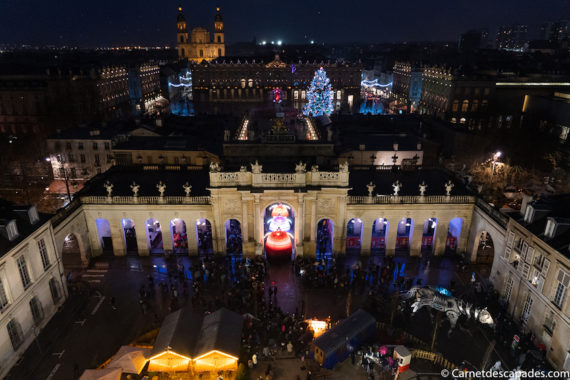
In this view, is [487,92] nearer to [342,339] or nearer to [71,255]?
[342,339]

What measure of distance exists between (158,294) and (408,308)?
832 inches

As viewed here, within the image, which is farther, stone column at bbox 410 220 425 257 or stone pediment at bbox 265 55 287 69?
stone pediment at bbox 265 55 287 69

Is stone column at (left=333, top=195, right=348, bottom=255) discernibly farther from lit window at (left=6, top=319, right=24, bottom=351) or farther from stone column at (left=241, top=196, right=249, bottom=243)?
lit window at (left=6, top=319, right=24, bottom=351)

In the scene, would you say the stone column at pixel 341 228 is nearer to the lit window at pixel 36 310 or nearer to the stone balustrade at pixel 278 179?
the stone balustrade at pixel 278 179

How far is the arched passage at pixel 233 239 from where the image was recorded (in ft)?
136

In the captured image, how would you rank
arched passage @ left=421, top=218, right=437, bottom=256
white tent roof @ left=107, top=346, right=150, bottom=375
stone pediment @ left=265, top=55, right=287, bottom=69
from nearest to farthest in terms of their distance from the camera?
white tent roof @ left=107, top=346, right=150, bottom=375 → arched passage @ left=421, top=218, right=437, bottom=256 → stone pediment @ left=265, top=55, right=287, bottom=69

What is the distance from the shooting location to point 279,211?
131ft

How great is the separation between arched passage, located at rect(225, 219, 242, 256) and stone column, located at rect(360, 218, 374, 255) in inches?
496

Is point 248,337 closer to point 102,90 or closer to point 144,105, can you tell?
point 102,90

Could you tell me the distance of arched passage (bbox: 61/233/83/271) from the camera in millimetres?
39138

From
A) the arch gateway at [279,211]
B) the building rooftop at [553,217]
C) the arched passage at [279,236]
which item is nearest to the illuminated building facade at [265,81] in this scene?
the arch gateway at [279,211]

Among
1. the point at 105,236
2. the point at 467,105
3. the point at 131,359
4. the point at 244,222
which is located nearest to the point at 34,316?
the point at 131,359

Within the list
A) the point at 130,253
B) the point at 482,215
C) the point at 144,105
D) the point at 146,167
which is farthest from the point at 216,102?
the point at 482,215

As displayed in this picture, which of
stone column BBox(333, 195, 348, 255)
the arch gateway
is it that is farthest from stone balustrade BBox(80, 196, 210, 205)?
stone column BBox(333, 195, 348, 255)
